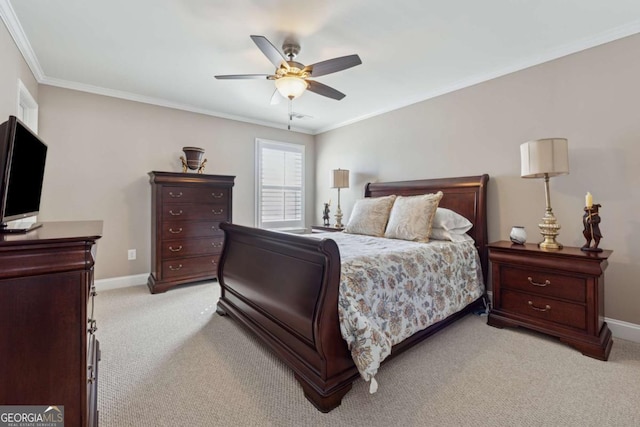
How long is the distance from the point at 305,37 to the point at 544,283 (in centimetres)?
282

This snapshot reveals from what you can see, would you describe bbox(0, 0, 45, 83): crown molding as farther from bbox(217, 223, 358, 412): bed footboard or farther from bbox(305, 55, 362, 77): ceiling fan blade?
bbox(217, 223, 358, 412): bed footboard

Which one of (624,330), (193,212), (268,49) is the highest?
(268,49)

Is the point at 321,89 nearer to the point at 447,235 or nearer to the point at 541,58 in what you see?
the point at 447,235

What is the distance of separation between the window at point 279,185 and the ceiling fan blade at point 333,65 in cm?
268

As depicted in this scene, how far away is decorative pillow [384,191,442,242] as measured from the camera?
280 cm

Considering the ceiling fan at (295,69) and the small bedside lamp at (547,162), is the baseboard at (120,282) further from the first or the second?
the small bedside lamp at (547,162)

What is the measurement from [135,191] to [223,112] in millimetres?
1682

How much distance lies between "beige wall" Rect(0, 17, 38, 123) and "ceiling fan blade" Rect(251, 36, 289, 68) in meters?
1.95

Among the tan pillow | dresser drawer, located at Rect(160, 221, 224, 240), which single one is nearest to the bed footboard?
the tan pillow

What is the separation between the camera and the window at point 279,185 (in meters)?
4.77

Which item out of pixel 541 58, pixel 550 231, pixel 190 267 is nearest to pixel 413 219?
pixel 550 231

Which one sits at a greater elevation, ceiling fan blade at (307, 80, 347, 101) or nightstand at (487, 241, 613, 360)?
ceiling fan blade at (307, 80, 347, 101)

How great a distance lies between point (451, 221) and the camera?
2938 millimetres

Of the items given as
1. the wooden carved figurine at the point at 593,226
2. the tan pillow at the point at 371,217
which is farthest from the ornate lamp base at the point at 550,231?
the tan pillow at the point at 371,217
